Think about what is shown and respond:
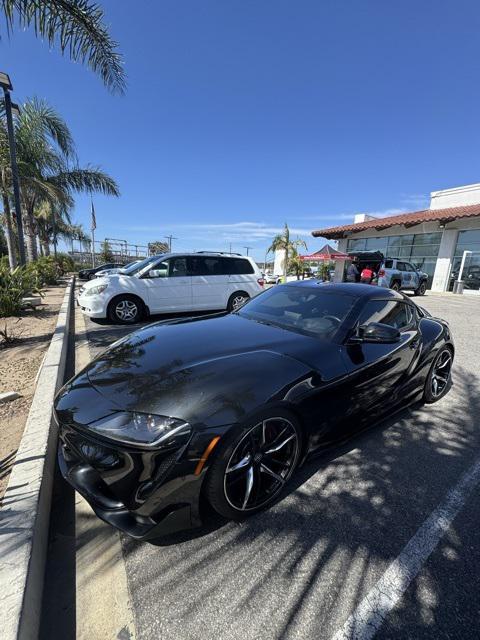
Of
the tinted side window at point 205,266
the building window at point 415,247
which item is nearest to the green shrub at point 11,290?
the tinted side window at point 205,266

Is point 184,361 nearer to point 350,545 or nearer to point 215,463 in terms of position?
point 215,463

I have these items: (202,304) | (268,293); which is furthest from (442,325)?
(202,304)

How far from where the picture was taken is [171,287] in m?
7.59

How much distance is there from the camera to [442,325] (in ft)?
12.4

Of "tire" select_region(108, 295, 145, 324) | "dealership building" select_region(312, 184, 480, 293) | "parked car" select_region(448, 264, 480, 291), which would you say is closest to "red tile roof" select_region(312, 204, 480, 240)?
"dealership building" select_region(312, 184, 480, 293)

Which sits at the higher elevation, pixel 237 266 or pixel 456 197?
pixel 456 197

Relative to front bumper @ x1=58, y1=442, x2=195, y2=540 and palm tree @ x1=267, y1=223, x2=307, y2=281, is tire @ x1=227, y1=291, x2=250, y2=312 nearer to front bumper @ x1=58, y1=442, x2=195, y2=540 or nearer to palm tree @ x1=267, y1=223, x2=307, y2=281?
front bumper @ x1=58, y1=442, x2=195, y2=540

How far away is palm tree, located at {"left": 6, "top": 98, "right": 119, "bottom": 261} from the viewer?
12.0 metres

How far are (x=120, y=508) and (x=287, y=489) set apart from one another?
45.1 inches

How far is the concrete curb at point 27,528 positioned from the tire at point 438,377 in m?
3.54

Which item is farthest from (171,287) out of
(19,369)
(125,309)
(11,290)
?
(19,369)

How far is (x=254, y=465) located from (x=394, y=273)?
49.7 ft

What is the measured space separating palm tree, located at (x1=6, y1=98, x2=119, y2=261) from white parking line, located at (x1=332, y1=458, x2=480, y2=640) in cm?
1437

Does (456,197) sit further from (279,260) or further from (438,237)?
(279,260)
